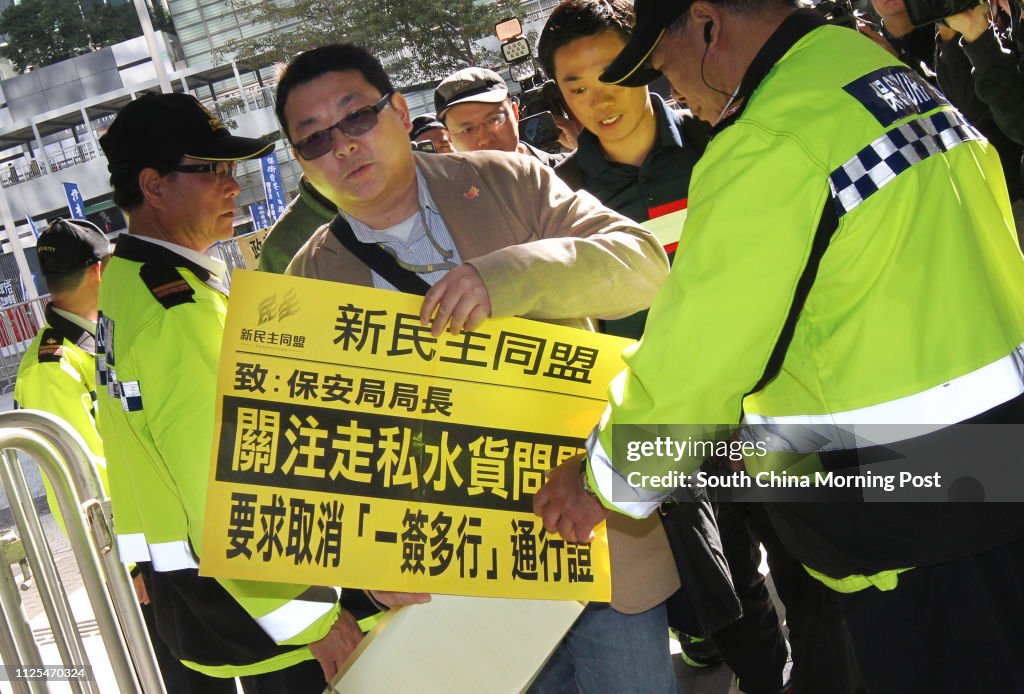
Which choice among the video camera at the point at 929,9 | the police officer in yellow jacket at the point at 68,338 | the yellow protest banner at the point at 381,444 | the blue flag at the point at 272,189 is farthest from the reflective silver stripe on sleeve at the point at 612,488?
the blue flag at the point at 272,189

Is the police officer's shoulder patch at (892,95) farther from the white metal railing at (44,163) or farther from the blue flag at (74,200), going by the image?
the white metal railing at (44,163)

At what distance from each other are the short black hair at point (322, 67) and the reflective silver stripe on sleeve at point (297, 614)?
0.91 meters

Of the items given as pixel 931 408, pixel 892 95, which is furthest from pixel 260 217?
pixel 931 408

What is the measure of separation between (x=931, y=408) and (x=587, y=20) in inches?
63.8

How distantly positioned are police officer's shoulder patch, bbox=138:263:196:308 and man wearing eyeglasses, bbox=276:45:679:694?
23cm

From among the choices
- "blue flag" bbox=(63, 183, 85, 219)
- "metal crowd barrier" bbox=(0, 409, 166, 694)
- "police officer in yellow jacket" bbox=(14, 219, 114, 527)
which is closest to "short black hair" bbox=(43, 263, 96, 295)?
"police officer in yellow jacket" bbox=(14, 219, 114, 527)

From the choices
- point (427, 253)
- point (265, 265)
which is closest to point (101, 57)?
point (265, 265)

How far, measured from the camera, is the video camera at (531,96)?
3357 millimetres

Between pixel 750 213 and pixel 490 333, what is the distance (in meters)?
0.52

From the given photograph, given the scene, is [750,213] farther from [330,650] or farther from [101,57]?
[101,57]

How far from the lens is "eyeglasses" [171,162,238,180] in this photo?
7.13 feet

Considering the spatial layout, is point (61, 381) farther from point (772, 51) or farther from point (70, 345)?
point (772, 51)

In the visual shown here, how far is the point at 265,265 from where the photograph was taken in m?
2.43

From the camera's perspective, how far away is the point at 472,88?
3.77 metres
